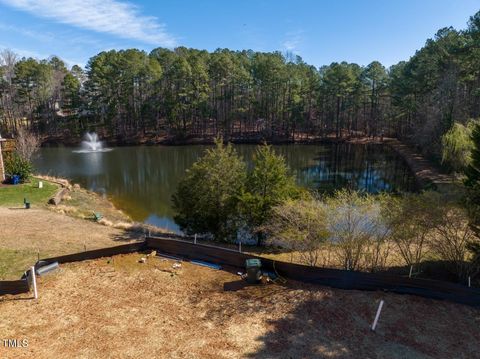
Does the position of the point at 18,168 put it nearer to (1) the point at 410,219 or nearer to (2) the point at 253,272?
(2) the point at 253,272

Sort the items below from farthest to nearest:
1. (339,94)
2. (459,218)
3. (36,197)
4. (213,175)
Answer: (339,94)
(36,197)
(213,175)
(459,218)

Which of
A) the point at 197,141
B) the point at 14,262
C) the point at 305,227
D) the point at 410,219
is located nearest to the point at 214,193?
the point at 305,227

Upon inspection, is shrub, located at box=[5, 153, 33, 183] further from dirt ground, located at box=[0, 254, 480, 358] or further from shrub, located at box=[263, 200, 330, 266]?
shrub, located at box=[263, 200, 330, 266]

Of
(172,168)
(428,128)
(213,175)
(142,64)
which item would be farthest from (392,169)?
(142,64)

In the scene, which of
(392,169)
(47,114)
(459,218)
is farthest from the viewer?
(47,114)

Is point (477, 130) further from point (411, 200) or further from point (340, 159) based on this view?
point (340, 159)

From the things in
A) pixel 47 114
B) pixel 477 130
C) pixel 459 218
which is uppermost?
pixel 47 114

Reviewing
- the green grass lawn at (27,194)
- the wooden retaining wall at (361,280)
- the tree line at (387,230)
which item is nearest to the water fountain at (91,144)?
the green grass lawn at (27,194)
